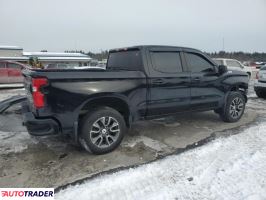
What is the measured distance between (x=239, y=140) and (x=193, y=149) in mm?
1090

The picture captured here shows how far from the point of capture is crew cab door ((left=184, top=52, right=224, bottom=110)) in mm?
5426

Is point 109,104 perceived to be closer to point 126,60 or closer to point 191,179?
point 126,60

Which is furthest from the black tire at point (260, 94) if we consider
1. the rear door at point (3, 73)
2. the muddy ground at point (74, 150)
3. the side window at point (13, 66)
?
the rear door at point (3, 73)

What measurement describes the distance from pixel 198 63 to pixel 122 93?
2.19 meters

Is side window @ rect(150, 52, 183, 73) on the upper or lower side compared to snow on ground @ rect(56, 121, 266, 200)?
upper

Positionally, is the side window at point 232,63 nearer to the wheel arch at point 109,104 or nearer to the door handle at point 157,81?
the door handle at point 157,81

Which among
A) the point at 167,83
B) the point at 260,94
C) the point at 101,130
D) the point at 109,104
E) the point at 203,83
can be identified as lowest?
the point at 260,94

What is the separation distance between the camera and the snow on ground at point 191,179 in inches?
121

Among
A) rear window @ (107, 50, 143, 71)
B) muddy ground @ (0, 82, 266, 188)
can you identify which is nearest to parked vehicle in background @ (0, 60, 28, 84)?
muddy ground @ (0, 82, 266, 188)

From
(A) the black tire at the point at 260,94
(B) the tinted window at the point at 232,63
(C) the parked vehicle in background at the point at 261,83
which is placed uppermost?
(B) the tinted window at the point at 232,63

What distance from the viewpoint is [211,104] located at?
5.88 m

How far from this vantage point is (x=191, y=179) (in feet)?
11.2

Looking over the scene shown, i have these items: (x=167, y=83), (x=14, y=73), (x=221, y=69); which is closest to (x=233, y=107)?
(x=221, y=69)

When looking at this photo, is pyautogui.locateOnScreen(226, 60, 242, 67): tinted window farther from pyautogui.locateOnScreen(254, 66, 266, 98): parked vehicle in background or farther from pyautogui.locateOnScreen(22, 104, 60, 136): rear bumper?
pyautogui.locateOnScreen(22, 104, 60, 136): rear bumper
